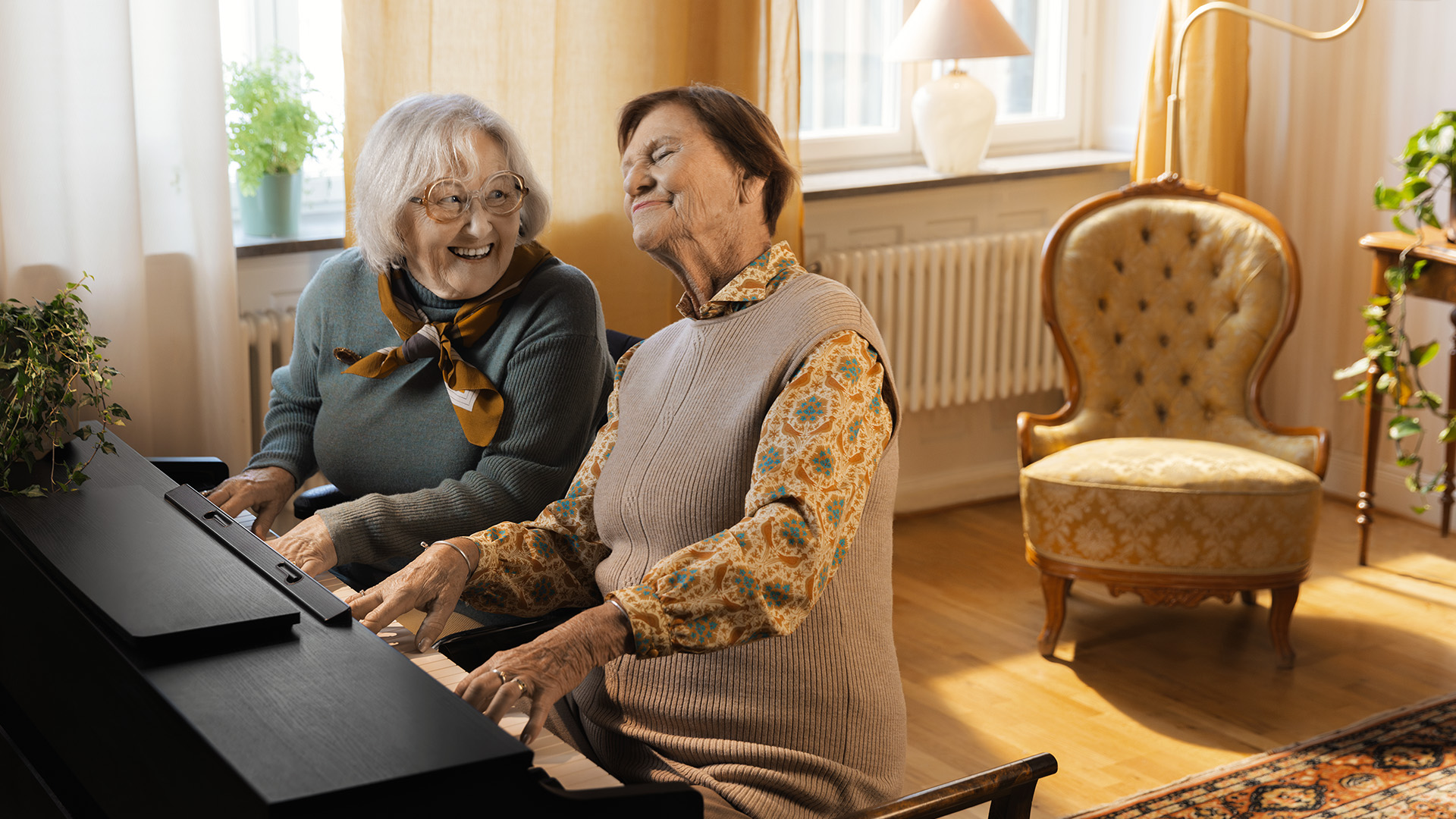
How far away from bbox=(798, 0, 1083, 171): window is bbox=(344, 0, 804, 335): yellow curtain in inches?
24.4

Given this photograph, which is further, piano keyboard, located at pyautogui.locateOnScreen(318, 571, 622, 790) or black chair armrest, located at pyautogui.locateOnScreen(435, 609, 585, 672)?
black chair armrest, located at pyautogui.locateOnScreen(435, 609, 585, 672)

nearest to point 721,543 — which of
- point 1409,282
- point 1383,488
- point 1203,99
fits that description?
point 1409,282

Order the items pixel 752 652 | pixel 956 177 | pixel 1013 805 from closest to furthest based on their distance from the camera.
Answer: pixel 1013 805, pixel 752 652, pixel 956 177

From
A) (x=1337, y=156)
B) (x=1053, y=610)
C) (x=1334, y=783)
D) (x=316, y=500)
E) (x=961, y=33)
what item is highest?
(x=961, y=33)

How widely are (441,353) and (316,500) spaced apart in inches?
12.9

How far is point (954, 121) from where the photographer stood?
3.79m

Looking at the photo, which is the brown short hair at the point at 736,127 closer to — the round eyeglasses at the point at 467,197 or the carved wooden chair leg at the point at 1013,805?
the round eyeglasses at the point at 467,197

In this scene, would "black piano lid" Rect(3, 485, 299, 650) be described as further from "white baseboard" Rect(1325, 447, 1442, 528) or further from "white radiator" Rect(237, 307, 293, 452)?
"white baseboard" Rect(1325, 447, 1442, 528)

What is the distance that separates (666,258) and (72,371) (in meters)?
0.71

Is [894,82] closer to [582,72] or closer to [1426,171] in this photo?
[582,72]

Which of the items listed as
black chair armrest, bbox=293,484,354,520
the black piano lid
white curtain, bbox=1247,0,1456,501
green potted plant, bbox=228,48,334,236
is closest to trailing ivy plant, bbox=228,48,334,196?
green potted plant, bbox=228,48,334,236

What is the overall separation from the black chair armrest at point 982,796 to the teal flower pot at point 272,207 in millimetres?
2088

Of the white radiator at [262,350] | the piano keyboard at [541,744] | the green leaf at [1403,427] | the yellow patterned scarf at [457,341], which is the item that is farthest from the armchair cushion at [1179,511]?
the piano keyboard at [541,744]

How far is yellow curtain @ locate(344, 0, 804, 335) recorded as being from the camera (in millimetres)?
2703
